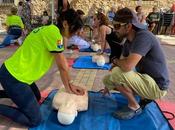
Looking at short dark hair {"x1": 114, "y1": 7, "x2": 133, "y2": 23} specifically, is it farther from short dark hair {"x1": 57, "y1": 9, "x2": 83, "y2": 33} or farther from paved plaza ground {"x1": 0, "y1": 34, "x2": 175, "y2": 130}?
paved plaza ground {"x1": 0, "y1": 34, "x2": 175, "y2": 130}

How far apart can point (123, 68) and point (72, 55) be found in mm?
4921

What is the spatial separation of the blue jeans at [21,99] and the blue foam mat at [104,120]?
12 centimetres

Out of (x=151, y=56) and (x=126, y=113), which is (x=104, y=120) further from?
(x=151, y=56)

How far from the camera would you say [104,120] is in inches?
162

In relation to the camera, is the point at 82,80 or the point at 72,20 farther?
the point at 82,80

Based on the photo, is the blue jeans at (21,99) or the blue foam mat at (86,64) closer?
the blue jeans at (21,99)

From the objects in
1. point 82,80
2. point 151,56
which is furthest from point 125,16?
point 82,80

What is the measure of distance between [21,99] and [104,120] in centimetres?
96

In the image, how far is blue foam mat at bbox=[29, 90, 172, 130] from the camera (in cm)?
392

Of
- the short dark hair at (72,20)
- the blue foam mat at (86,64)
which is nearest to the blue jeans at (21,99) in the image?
the short dark hair at (72,20)

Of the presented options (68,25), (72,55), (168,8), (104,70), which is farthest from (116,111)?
(168,8)

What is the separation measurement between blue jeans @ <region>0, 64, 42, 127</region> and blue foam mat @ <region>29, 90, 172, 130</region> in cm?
12

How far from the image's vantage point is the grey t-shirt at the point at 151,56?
12.8ft

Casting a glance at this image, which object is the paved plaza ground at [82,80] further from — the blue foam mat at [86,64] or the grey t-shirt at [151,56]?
the grey t-shirt at [151,56]
